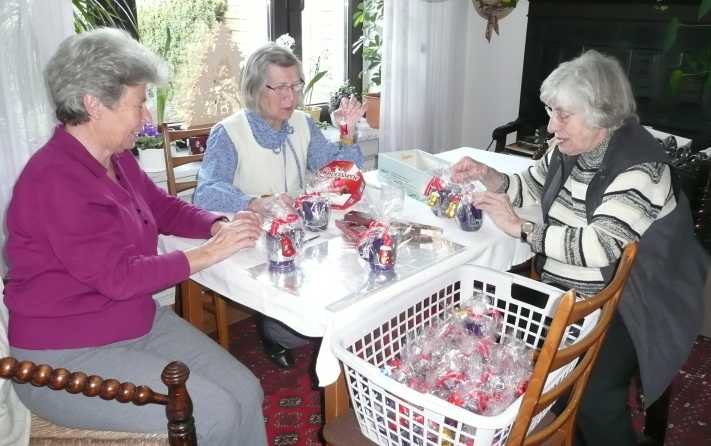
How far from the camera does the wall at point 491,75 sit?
3.65 meters

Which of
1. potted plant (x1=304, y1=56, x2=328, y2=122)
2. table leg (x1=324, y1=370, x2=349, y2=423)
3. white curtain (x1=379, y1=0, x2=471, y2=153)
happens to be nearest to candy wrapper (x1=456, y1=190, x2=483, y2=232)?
table leg (x1=324, y1=370, x2=349, y2=423)

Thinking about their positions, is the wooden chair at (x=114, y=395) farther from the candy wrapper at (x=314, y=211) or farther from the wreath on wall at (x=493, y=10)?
the wreath on wall at (x=493, y=10)

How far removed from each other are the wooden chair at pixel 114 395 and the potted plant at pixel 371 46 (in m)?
2.68

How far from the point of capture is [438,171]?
1.93 metres

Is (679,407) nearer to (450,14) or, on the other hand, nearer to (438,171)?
(438,171)

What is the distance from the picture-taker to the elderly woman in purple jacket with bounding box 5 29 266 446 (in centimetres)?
126

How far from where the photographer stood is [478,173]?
1.96 metres

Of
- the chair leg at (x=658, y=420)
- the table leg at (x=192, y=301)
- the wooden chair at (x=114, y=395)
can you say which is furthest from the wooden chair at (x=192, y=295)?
the chair leg at (x=658, y=420)

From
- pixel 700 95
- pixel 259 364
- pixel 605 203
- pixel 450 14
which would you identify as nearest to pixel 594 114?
pixel 605 203

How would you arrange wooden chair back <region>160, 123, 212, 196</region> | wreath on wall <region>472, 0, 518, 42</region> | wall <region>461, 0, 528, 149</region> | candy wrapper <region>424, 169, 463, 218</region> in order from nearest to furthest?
1. candy wrapper <region>424, 169, 463, 218</region>
2. wooden chair back <region>160, 123, 212, 196</region>
3. wreath on wall <region>472, 0, 518, 42</region>
4. wall <region>461, 0, 528, 149</region>

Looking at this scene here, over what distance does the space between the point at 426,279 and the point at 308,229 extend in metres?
0.40

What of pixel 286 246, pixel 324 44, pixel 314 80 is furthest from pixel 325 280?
pixel 324 44

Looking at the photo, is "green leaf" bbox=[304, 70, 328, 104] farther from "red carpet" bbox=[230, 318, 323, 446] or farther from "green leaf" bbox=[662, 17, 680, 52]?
"green leaf" bbox=[662, 17, 680, 52]

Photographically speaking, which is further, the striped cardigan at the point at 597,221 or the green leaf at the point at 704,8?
the green leaf at the point at 704,8
